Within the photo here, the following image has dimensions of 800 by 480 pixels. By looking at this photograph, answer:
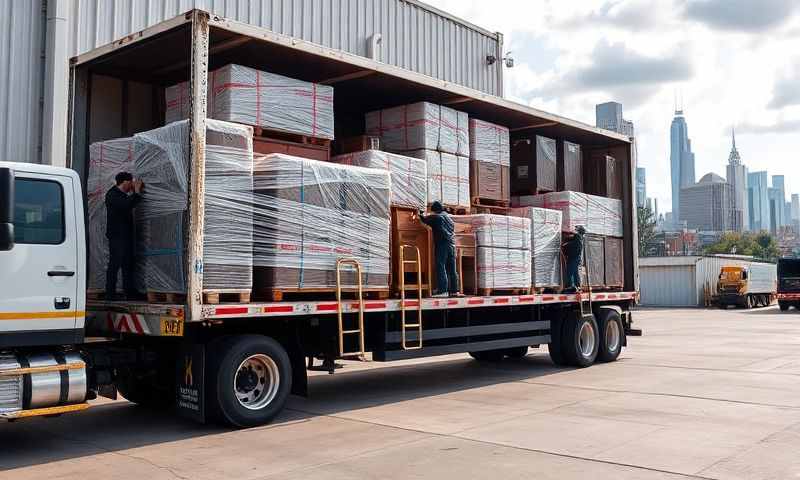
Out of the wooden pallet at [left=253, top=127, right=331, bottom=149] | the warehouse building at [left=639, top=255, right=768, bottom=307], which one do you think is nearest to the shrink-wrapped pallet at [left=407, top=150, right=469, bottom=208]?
the wooden pallet at [left=253, top=127, right=331, bottom=149]

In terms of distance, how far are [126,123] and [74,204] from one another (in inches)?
110

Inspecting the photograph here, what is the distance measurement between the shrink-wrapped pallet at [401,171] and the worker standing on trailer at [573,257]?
3450 mm

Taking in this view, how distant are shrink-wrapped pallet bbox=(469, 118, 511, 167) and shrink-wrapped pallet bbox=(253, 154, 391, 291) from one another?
2649 millimetres

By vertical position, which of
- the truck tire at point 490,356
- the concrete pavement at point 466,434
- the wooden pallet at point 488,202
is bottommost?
the concrete pavement at point 466,434

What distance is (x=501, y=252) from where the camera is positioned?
10.7 meters

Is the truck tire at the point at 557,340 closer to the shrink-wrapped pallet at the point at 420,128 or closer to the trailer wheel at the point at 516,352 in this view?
the trailer wheel at the point at 516,352

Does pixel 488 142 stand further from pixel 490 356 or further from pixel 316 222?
pixel 490 356

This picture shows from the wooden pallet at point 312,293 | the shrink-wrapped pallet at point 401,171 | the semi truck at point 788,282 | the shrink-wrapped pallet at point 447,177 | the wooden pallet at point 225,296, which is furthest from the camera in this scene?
the semi truck at point 788,282

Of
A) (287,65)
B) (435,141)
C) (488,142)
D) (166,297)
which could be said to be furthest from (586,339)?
(166,297)

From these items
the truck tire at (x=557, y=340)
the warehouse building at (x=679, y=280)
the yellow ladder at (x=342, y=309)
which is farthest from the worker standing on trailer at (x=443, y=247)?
the warehouse building at (x=679, y=280)

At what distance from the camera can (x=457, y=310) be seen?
34.4ft

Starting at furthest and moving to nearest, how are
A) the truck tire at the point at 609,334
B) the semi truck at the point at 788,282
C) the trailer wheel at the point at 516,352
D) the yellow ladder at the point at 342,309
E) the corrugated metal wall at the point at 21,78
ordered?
the semi truck at the point at 788,282
the trailer wheel at the point at 516,352
the truck tire at the point at 609,334
the corrugated metal wall at the point at 21,78
the yellow ladder at the point at 342,309

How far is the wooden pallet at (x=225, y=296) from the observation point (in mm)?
7051

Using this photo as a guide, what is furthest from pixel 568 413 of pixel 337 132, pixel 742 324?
pixel 742 324
